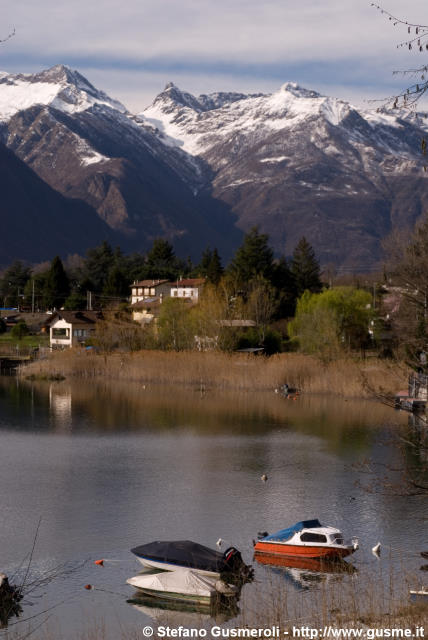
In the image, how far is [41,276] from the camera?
142 meters

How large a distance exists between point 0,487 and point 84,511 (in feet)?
19.8

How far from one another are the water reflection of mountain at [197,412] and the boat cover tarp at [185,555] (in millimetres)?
23642

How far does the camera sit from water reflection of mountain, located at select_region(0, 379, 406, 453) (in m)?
56.9

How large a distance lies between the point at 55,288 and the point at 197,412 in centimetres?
7480

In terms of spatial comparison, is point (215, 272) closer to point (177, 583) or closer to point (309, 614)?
point (177, 583)

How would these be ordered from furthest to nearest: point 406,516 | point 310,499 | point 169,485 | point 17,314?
point 17,314 → point 169,485 → point 310,499 → point 406,516

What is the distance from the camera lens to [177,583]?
85.3ft

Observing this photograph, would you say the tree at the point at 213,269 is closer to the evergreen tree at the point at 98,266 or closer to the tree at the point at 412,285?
the evergreen tree at the point at 98,266

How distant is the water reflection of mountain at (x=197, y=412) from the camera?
56.9 meters

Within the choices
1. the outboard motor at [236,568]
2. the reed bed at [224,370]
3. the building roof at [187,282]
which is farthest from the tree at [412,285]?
the building roof at [187,282]

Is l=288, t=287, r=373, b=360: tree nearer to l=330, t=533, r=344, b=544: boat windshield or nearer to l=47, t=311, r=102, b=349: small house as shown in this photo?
l=47, t=311, r=102, b=349: small house

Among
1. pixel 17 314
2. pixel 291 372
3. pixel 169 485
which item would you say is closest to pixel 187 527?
pixel 169 485

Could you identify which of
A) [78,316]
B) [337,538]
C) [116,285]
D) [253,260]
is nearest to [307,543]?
[337,538]

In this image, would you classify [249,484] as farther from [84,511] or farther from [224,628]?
[224,628]
